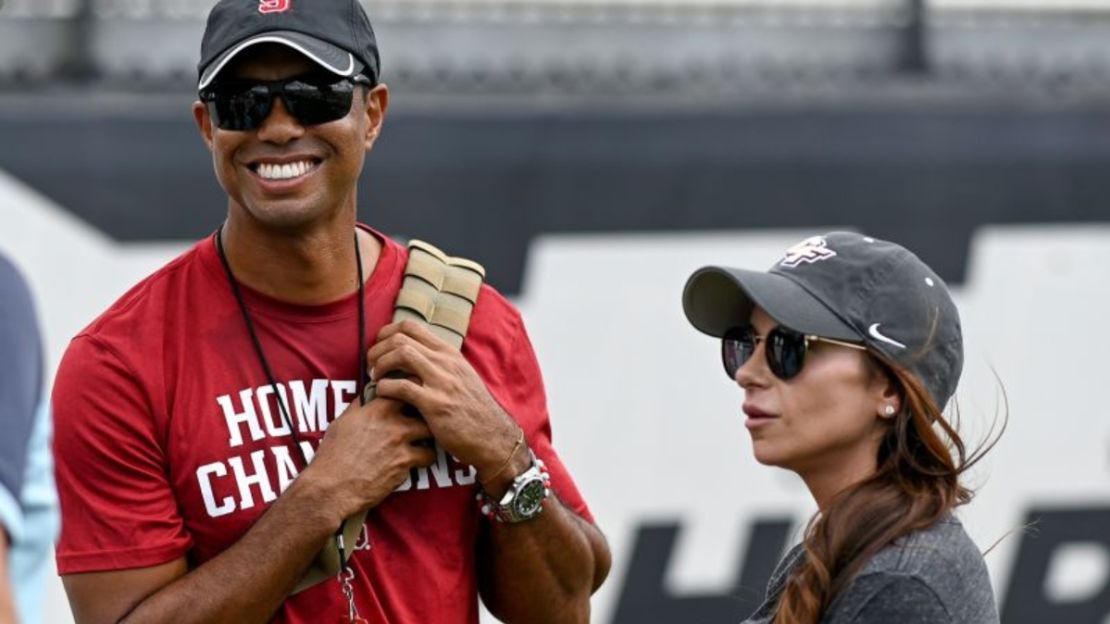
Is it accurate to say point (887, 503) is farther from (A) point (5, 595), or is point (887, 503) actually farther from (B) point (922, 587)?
(A) point (5, 595)

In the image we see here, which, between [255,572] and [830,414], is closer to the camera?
[830,414]

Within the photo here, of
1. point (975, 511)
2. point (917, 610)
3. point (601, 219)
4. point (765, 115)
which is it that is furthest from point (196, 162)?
point (917, 610)

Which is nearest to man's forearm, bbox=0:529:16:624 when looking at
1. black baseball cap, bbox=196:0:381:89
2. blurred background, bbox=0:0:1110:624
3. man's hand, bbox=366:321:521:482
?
man's hand, bbox=366:321:521:482

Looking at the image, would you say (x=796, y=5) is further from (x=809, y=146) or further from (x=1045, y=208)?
(x=1045, y=208)

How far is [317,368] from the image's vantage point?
9.55ft

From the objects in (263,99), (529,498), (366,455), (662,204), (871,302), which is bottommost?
(662,204)

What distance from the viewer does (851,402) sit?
8.30ft

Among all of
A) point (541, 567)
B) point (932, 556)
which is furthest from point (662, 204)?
point (932, 556)

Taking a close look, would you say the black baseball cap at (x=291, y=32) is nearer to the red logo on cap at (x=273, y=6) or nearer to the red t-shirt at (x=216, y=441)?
the red logo on cap at (x=273, y=6)

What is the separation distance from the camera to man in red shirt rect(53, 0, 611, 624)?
9.11 feet

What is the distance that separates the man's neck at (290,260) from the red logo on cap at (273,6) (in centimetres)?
31

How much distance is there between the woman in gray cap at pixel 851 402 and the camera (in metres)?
2.40

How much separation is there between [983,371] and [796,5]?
119 centimetres

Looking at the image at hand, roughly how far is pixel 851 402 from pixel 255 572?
2.82 ft
